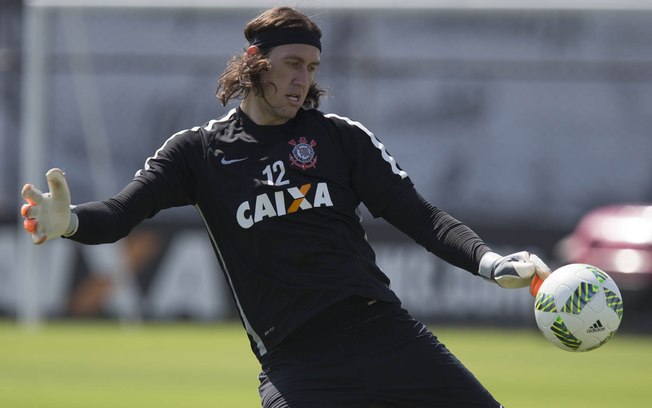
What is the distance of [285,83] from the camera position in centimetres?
Answer: 522

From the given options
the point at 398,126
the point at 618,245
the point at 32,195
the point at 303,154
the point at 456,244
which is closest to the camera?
the point at 32,195

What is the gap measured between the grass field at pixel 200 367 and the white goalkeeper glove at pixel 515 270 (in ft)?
14.9

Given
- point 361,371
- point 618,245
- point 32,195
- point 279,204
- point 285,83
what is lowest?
point 618,245

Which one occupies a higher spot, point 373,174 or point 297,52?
point 297,52

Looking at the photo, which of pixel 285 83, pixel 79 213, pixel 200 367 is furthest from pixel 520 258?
pixel 200 367

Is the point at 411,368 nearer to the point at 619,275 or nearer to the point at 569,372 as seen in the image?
the point at 569,372

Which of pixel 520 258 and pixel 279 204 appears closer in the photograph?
pixel 520 258

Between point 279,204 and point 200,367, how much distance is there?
6.70 meters

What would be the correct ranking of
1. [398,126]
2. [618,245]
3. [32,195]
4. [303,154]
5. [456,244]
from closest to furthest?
[32,195] → [456,244] → [303,154] → [618,245] → [398,126]

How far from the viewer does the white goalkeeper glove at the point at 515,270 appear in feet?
15.2

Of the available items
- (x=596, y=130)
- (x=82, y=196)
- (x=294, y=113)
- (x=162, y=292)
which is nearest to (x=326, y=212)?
(x=294, y=113)

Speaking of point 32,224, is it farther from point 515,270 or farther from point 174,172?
point 515,270

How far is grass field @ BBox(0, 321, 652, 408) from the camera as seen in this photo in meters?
9.52

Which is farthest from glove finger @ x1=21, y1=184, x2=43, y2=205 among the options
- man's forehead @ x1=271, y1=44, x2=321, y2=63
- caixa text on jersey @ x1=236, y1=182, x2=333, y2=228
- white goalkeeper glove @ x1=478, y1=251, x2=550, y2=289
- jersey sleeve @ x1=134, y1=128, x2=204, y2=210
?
white goalkeeper glove @ x1=478, y1=251, x2=550, y2=289
